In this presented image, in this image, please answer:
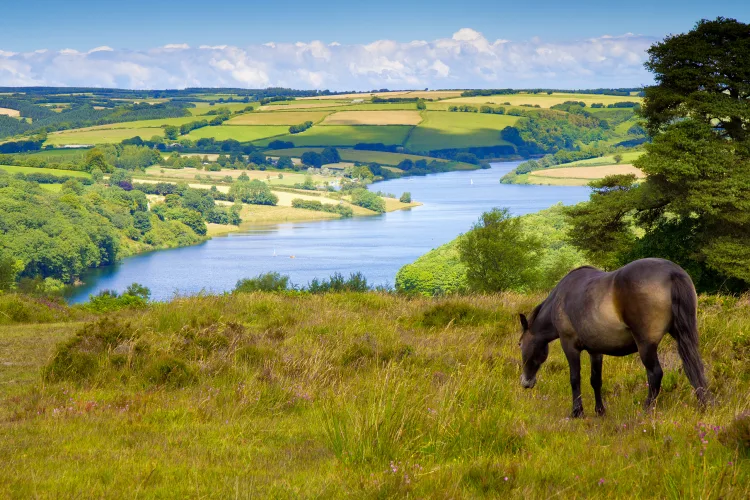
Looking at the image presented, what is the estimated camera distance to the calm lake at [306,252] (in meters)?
125

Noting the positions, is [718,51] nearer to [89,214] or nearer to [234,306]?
[234,306]

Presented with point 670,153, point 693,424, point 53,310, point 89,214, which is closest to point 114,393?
point 693,424

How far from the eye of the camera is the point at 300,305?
16938 millimetres

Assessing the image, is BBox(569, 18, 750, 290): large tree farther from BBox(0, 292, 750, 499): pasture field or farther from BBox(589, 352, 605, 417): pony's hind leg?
BBox(589, 352, 605, 417): pony's hind leg

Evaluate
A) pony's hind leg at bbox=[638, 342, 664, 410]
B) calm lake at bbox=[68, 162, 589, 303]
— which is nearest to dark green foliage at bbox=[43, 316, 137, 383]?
pony's hind leg at bbox=[638, 342, 664, 410]

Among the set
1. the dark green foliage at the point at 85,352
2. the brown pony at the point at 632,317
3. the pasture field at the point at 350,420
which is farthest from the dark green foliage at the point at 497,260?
the brown pony at the point at 632,317

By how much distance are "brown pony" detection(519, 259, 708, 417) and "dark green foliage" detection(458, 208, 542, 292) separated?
56351mm

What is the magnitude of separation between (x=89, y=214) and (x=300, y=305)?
517ft

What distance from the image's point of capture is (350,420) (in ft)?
19.2

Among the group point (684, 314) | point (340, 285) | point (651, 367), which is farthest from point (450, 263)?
point (684, 314)

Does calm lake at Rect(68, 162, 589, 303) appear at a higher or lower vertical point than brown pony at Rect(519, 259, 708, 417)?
lower

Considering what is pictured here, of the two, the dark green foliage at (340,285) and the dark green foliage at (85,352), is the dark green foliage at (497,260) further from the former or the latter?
the dark green foliage at (85,352)

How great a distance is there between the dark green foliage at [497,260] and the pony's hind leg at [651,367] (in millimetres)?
56681

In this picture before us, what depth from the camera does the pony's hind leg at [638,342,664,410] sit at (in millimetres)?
6738
